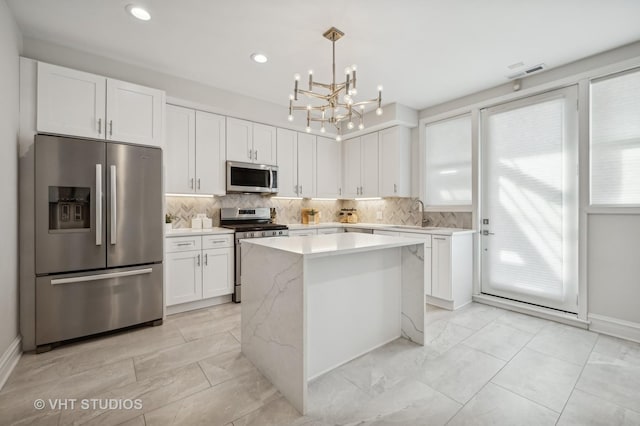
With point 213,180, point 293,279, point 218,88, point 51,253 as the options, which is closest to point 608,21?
point 293,279

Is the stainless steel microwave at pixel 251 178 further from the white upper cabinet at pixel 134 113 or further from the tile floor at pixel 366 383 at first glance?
the tile floor at pixel 366 383

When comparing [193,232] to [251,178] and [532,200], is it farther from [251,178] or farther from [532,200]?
[532,200]

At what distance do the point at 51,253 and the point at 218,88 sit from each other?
253cm

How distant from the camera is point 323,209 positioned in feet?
18.2

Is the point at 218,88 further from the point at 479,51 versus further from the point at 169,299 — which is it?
the point at 479,51

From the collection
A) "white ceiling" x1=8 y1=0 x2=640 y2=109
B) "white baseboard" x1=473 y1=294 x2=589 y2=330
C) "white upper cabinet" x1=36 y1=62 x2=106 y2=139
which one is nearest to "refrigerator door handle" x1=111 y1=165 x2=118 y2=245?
"white upper cabinet" x1=36 y1=62 x2=106 y2=139

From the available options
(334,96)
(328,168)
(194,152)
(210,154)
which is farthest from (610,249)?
(194,152)

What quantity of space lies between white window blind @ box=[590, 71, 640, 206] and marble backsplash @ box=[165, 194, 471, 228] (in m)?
1.39

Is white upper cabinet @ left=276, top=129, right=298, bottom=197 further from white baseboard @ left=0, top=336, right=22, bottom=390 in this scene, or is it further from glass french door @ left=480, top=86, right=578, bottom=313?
white baseboard @ left=0, top=336, right=22, bottom=390

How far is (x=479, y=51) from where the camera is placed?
2871 millimetres

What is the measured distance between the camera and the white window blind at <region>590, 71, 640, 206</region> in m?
2.70

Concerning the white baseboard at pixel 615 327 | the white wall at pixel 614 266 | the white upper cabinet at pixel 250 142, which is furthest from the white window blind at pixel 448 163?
the white upper cabinet at pixel 250 142

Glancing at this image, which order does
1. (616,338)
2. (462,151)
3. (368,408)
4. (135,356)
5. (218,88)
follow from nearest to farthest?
(368,408)
(135,356)
(616,338)
(218,88)
(462,151)

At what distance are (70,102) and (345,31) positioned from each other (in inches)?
101
